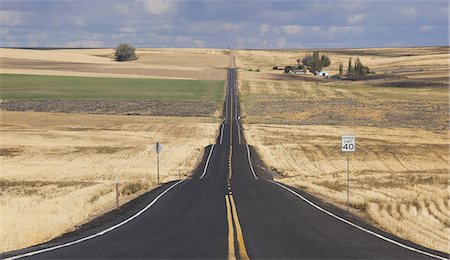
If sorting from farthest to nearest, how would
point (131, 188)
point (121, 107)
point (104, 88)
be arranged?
point (104, 88), point (121, 107), point (131, 188)

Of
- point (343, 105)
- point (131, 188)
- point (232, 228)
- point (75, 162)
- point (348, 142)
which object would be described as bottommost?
point (75, 162)

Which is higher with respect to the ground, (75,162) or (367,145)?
(367,145)

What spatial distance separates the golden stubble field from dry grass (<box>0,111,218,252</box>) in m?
8.13

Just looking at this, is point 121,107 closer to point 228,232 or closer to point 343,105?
point 343,105

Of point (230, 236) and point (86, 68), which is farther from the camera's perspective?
point (86, 68)

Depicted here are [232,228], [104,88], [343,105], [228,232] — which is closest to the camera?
[228,232]

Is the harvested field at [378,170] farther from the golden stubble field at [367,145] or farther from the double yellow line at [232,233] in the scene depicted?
the double yellow line at [232,233]

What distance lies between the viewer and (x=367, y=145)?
56.0 metres

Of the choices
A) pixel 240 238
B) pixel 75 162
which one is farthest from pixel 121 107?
pixel 240 238

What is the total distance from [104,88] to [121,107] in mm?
26643

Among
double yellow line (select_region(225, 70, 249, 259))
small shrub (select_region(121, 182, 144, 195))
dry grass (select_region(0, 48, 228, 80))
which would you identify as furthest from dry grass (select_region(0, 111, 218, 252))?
dry grass (select_region(0, 48, 228, 80))

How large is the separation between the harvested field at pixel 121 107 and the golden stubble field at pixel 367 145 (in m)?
7.05

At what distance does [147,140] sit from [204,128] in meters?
11.6

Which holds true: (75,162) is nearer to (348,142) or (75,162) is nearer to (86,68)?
(348,142)
